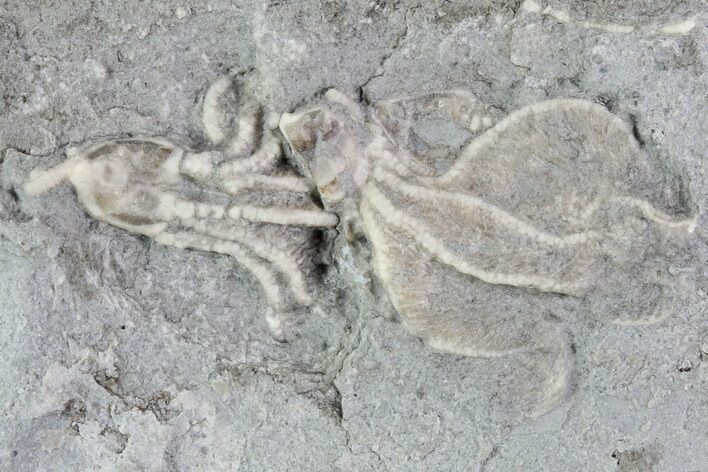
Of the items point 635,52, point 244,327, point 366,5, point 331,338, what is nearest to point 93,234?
point 244,327

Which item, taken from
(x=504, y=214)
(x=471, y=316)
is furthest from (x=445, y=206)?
(x=471, y=316)

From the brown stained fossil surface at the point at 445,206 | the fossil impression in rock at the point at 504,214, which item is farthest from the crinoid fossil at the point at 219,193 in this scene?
the fossil impression in rock at the point at 504,214

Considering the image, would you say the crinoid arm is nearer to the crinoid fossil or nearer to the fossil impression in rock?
the fossil impression in rock

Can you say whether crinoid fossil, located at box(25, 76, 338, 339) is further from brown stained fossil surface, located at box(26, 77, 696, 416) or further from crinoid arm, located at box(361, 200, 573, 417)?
crinoid arm, located at box(361, 200, 573, 417)

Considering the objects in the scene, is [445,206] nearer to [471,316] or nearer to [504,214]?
[504,214]

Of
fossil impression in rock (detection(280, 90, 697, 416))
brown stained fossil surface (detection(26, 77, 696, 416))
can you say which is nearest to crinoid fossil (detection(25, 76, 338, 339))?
brown stained fossil surface (detection(26, 77, 696, 416))

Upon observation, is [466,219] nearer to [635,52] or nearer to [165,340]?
[635,52]

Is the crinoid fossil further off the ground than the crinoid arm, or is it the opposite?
the crinoid fossil
